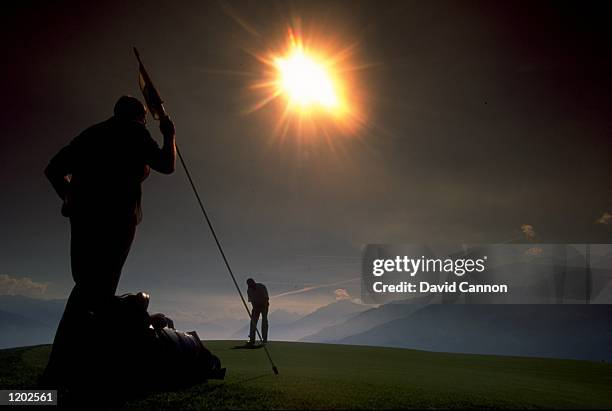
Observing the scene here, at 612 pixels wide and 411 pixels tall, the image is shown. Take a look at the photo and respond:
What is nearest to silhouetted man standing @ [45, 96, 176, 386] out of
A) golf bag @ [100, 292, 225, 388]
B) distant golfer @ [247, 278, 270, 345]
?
golf bag @ [100, 292, 225, 388]

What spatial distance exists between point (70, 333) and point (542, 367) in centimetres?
1290

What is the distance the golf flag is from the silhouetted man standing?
0.26m

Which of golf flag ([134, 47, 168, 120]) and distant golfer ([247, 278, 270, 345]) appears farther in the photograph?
distant golfer ([247, 278, 270, 345])

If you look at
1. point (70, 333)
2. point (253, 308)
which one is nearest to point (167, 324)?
point (70, 333)

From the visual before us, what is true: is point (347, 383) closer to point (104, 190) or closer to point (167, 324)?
point (167, 324)

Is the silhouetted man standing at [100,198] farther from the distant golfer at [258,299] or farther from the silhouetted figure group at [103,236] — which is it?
the distant golfer at [258,299]

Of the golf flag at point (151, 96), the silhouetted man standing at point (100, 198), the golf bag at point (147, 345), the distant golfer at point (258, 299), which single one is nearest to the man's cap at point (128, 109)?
the silhouetted man standing at point (100, 198)

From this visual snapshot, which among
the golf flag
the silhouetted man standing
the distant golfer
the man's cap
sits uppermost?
the golf flag

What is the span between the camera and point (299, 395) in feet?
17.2

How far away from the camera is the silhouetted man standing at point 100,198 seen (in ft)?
13.9

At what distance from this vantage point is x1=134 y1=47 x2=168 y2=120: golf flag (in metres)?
5.16

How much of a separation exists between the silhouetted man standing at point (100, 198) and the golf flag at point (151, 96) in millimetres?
265

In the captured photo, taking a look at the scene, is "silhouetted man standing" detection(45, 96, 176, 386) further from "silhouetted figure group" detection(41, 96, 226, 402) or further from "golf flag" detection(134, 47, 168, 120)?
"golf flag" detection(134, 47, 168, 120)

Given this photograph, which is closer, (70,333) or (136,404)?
(70,333)
